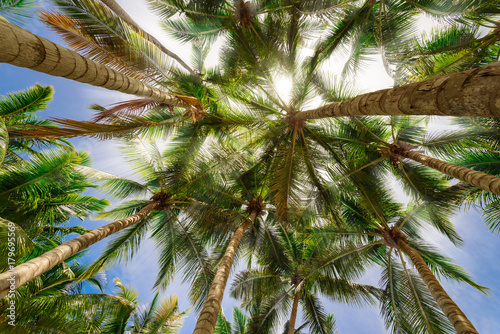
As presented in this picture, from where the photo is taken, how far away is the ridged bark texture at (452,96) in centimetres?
148

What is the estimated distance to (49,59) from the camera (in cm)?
212

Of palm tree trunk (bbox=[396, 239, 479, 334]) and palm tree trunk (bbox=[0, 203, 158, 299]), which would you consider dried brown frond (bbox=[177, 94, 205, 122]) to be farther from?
palm tree trunk (bbox=[396, 239, 479, 334])

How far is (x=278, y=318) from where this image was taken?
8.46 metres

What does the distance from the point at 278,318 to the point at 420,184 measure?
22.4 feet

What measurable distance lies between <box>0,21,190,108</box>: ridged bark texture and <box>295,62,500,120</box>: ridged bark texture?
131 inches

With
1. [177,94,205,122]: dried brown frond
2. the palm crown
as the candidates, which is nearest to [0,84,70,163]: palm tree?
the palm crown

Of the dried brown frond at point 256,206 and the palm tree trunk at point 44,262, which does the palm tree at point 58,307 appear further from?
the dried brown frond at point 256,206

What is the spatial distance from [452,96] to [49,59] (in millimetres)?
3523

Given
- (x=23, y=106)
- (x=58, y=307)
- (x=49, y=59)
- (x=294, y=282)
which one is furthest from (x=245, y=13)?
(x=294, y=282)

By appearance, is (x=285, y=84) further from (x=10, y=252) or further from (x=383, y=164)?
(x=10, y=252)

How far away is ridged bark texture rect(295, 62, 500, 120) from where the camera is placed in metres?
1.48

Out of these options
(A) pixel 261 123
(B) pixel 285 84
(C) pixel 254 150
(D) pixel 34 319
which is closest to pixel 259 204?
(C) pixel 254 150

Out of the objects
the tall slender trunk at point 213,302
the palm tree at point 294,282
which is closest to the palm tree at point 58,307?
the tall slender trunk at point 213,302

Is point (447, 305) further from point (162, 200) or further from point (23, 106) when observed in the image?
point (23, 106)
